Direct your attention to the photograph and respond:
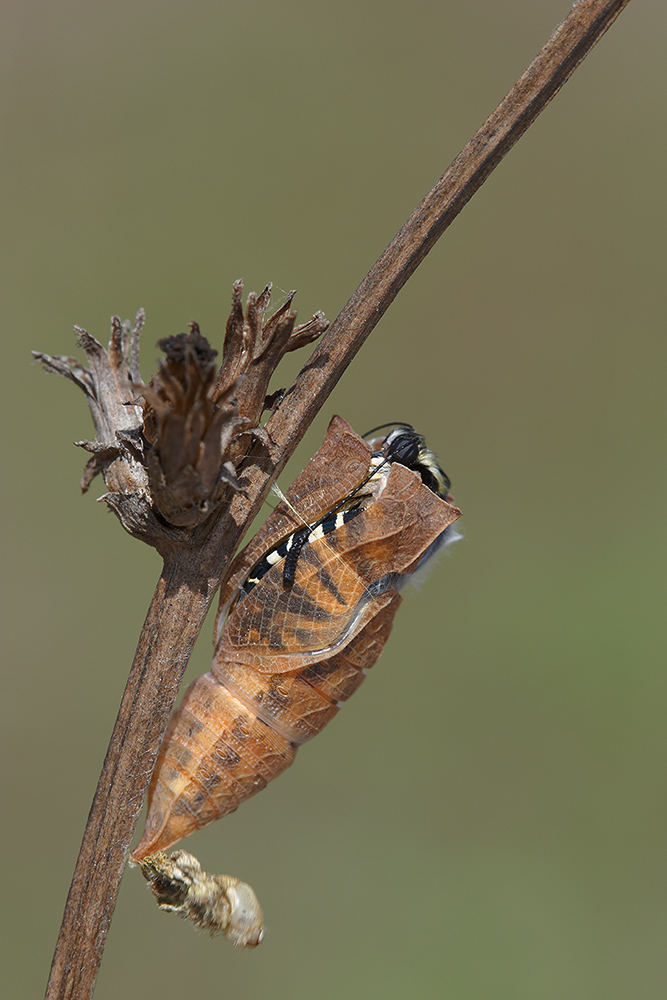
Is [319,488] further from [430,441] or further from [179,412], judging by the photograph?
[430,441]

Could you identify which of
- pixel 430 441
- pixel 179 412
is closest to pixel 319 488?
pixel 179 412

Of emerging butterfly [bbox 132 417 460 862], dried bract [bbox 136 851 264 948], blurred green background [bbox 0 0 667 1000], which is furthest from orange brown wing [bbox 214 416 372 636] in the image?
blurred green background [bbox 0 0 667 1000]

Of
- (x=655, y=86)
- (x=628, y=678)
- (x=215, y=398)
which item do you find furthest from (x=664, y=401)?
(x=215, y=398)

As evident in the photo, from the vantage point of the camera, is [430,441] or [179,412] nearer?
[179,412]

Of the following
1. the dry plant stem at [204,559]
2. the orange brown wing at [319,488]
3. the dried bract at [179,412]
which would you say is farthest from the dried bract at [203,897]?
the dried bract at [179,412]

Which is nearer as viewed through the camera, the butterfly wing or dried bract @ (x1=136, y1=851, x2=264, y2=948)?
dried bract @ (x1=136, y1=851, x2=264, y2=948)

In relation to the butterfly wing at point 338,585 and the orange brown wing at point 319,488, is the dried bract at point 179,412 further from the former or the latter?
the butterfly wing at point 338,585

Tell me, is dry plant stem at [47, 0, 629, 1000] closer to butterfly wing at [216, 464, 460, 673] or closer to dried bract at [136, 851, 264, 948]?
dried bract at [136, 851, 264, 948]
